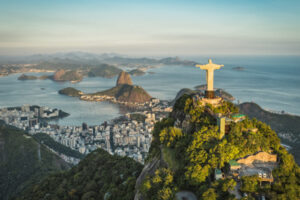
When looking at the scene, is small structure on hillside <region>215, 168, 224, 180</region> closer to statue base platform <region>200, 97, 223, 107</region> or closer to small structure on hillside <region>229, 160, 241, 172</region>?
small structure on hillside <region>229, 160, 241, 172</region>

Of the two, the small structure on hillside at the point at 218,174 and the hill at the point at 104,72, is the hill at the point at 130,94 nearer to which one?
the hill at the point at 104,72

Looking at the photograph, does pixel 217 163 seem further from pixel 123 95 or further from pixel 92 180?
pixel 123 95

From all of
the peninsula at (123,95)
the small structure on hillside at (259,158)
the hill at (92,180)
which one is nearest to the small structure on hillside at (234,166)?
the small structure on hillside at (259,158)

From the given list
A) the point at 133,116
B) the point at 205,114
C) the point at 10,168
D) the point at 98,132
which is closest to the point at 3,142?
the point at 10,168

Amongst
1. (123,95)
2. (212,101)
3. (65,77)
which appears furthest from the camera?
(65,77)

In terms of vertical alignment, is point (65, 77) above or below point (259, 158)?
below

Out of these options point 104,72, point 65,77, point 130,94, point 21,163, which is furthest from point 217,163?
point 104,72

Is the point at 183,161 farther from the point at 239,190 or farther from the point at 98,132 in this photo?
the point at 98,132
